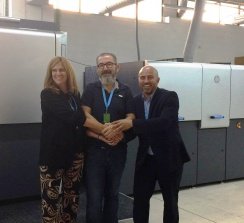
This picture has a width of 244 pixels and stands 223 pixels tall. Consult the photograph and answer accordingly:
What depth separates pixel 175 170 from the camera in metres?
2.32

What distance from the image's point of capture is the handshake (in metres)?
2.15

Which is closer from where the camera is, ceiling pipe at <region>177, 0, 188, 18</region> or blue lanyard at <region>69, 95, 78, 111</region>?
blue lanyard at <region>69, 95, 78, 111</region>

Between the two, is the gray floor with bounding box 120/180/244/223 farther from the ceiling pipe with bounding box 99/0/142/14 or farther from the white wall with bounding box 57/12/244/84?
the ceiling pipe with bounding box 99/0/142/14

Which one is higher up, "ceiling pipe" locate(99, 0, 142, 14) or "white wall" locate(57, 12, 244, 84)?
"ceiling pipe" locate(99, 0, 142, 14)

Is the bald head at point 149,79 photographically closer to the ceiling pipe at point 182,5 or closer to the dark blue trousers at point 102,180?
the dark blue trousers at point 102,180

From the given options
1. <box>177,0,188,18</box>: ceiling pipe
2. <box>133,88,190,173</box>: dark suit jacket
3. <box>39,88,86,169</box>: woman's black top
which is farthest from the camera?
<box>177,0,188,18</box>: ceiling pipe

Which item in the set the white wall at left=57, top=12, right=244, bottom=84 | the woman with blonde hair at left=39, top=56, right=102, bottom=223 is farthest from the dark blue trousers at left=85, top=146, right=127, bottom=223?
the white wall at left=57, top=12, right=244, bottom=84

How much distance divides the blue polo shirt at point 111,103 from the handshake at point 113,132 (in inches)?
1.9

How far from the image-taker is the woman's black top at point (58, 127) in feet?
6.96

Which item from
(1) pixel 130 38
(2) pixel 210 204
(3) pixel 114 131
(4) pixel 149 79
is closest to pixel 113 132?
(3) pixel 114 131

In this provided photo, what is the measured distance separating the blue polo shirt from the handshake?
5 cm

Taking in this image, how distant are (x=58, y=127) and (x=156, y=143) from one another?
0.66m

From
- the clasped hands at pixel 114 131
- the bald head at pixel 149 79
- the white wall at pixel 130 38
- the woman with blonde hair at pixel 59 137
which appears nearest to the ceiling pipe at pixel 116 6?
the white wall at pixel 130 38

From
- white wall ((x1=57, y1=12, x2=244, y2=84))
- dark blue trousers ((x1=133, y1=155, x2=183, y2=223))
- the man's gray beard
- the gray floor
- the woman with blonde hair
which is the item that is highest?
white wall ((x1=57, y1=12, x2=244, y2=84))
